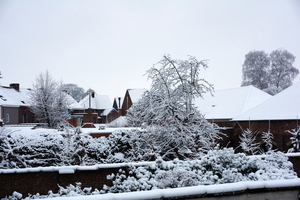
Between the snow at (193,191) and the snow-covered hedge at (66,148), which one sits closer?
the snow at (193,191)

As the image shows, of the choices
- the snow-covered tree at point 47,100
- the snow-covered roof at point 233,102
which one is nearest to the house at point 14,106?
the snow-covered tree at point 47,100

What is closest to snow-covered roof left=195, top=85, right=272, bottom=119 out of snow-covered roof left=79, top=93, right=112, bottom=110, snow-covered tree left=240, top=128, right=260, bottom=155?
snow-covered tree left=240, top=128, right=260, bottom=155

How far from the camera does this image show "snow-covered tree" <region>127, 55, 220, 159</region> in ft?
39.2

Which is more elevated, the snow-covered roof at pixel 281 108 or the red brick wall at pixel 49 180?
the snow-covered roof at pixel 281 108

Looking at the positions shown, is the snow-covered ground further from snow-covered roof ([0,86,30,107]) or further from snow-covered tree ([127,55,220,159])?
snow-covered roof ([0,86,30,107])

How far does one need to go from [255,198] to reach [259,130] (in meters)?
14.4

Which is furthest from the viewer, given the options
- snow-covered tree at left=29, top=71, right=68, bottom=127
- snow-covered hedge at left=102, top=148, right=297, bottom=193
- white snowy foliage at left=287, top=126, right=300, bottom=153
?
snow-covered tree at left=29, top=71, right=68, bottom=127

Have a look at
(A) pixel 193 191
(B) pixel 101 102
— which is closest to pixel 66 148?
(A) pixel 193 191

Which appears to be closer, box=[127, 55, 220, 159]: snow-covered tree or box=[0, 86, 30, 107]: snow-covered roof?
box=[127, 55, 220, 159]: snow-covered tree

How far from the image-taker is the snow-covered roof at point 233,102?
25.7m

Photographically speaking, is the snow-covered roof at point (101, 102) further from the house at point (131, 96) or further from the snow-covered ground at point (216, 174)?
the snow-covered ground at point (216, 174)

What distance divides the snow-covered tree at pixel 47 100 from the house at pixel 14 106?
5.23 metres

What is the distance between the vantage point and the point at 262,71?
42438mm

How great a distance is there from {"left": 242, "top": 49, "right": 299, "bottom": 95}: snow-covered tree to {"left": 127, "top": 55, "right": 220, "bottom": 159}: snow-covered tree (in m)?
31.2
